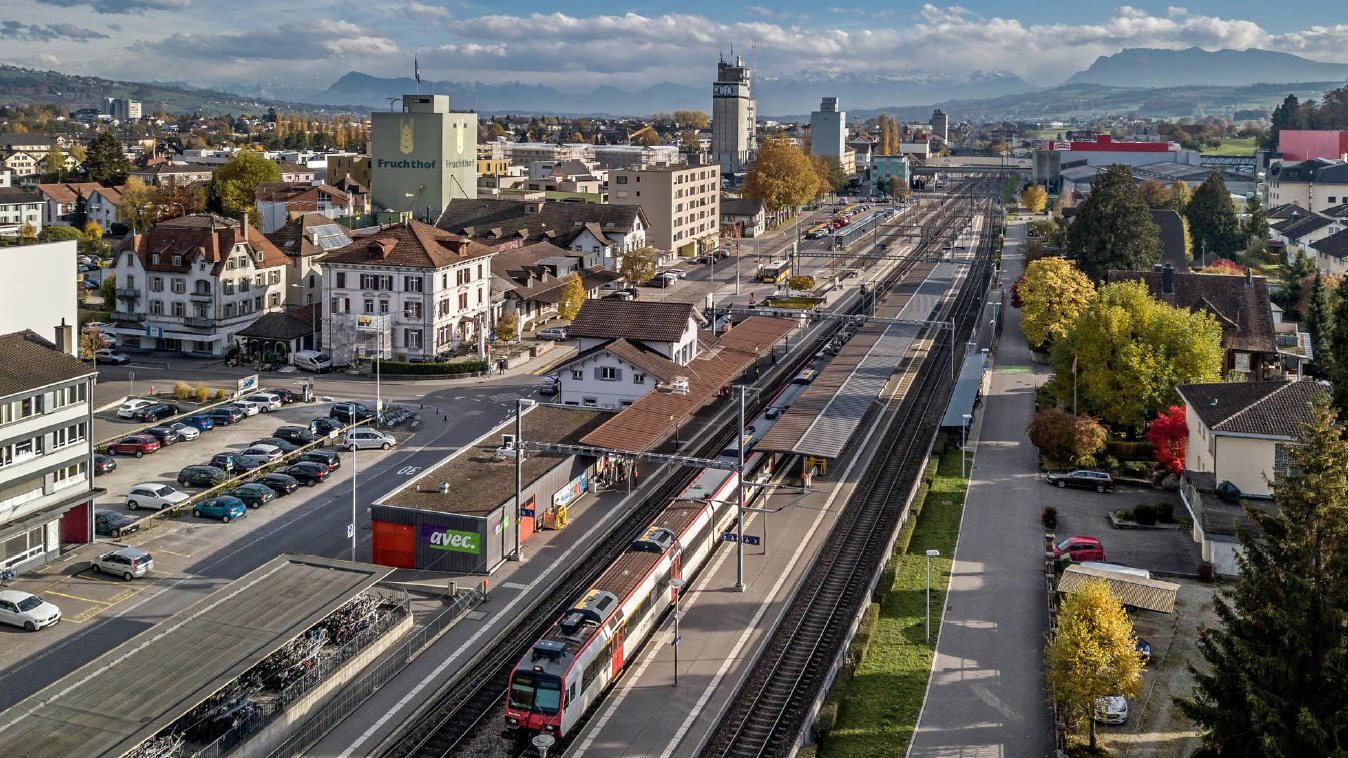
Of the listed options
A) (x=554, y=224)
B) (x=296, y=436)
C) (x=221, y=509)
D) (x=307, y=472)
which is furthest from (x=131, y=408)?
(x=554, y=224)

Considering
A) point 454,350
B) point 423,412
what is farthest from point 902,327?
point 423,412

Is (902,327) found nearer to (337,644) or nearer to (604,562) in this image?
(604,562)

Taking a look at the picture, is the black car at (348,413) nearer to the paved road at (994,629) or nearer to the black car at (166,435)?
the black car at (166,435)

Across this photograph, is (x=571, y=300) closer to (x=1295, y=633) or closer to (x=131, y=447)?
(x=131, y=447)

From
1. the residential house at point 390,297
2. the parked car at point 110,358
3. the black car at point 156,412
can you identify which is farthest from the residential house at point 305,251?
the black car at point 156,412

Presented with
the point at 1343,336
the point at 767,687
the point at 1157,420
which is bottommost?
the point at 767,687

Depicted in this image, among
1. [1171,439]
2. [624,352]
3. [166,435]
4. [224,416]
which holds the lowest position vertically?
[166,435]
